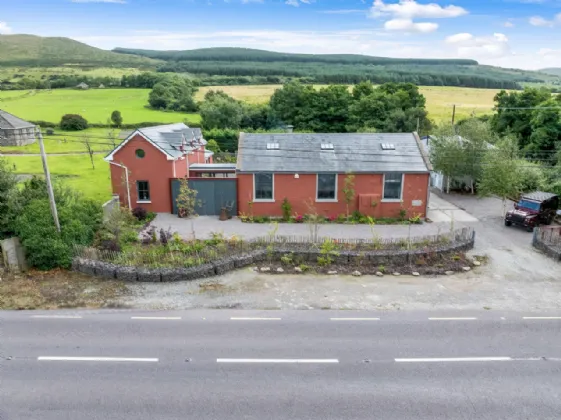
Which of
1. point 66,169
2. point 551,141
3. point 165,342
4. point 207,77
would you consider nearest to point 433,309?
point 165,342

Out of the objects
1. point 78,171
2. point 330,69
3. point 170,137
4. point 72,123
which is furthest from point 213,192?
point 330,69

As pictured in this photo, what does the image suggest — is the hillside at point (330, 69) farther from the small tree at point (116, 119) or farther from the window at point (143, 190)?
the window at point (143, 190)

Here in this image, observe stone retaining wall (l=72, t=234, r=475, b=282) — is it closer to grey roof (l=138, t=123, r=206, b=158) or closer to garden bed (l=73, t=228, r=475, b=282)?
garden bed (l=73, t=228, r=475, b=282)

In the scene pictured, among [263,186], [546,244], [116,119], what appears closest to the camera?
[546,244]

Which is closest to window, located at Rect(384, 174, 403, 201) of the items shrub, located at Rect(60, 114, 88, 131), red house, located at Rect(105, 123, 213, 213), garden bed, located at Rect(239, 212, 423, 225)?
garden bed, located at Rect(239, 212, 423, 225)

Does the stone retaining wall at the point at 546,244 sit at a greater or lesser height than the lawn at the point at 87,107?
lesser

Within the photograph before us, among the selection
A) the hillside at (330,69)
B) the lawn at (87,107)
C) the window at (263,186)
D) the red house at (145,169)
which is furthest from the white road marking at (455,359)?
the hillside at (330,69)

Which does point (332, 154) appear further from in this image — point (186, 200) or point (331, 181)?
point (186, 200)
